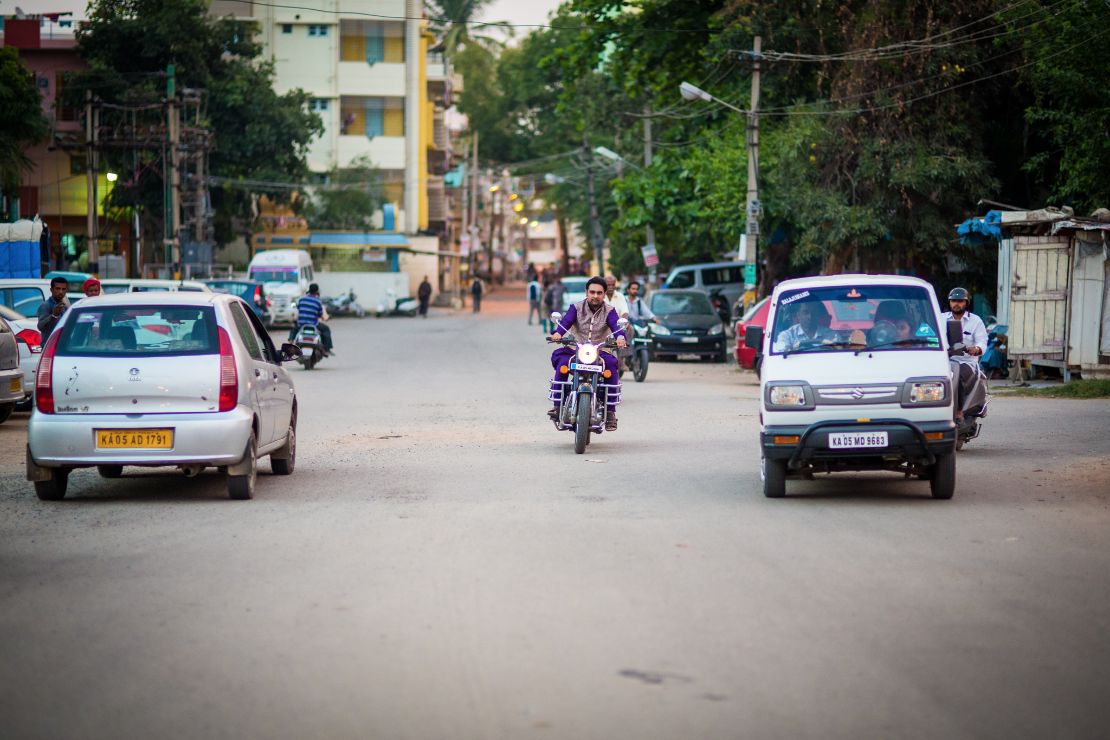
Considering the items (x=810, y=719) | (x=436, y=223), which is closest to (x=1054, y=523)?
(x=810, y=719)

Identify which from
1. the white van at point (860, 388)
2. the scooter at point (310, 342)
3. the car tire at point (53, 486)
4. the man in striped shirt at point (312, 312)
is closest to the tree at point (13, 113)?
the man in striped shirt at point (312, 312)

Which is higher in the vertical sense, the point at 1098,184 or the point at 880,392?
the point at 1098,184

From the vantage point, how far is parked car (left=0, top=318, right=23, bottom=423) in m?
18.7

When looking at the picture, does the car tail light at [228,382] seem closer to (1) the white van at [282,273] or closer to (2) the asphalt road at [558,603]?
(2) the asphalt road at [558,603]

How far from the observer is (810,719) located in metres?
5.58

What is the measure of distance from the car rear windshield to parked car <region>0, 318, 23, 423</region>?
7.34 meters

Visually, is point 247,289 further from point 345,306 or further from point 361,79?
point 361,79

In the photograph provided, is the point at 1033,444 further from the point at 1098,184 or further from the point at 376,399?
the point at 1098,184

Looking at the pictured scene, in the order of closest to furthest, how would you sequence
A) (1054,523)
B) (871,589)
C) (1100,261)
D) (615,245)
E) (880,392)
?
(871,589) → (1054,523) → (880,392) → (1100,261) → (615,245)

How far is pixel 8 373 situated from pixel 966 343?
37.3 feet

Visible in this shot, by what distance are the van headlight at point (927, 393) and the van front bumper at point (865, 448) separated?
0.18m

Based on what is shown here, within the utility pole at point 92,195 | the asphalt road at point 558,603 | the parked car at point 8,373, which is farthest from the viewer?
the utility pole at point 92,195

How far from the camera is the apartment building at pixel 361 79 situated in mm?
82812

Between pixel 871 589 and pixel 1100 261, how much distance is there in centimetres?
1892
